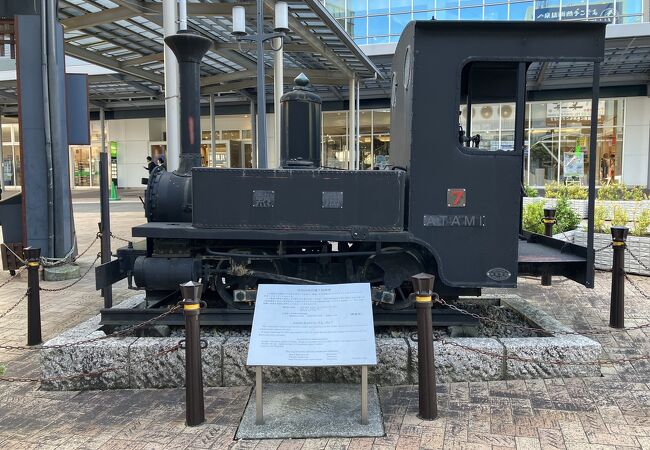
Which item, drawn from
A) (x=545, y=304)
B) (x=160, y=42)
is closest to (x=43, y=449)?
(x=545, y=304)

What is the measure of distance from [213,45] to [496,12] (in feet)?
45.3

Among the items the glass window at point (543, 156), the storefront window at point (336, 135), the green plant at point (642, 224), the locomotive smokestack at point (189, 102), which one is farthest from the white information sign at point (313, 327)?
the storefront window at point (336, 135)

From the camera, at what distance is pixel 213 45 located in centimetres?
1462

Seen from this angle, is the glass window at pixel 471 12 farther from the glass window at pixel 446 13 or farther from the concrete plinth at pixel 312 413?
the concrete plinth at pixel 312 413

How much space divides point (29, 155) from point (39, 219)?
3.22 feet

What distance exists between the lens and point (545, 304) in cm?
676

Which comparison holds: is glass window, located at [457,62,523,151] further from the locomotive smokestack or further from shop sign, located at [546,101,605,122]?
shop sign, located at [546,101,605,122]

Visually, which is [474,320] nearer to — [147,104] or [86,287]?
[86,287]

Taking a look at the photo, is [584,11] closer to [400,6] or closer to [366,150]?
[400,6]

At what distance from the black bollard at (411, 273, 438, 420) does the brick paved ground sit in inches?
6.0

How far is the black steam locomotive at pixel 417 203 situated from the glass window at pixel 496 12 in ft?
66.2

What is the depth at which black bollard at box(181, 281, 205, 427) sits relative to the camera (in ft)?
11.8

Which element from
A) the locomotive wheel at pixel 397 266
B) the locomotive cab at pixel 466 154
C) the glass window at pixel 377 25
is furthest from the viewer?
the glass window at pixel 377 25

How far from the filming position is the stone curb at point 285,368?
4324 millimetres
